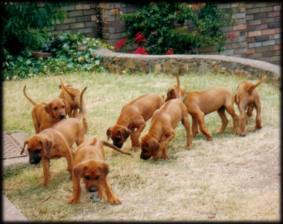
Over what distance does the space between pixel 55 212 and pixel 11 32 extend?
215cm

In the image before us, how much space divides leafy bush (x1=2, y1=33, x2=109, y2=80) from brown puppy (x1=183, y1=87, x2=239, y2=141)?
4.80m

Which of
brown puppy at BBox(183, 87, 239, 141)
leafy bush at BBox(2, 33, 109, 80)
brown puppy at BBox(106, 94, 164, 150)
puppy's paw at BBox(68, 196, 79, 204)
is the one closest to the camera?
puppy's paw at BBox(68, 196, 79, 204)

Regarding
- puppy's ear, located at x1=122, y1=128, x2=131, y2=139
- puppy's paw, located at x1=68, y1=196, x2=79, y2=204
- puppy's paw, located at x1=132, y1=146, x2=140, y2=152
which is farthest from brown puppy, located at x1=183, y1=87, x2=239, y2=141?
puppy's paw, located at x1=68, y1=196, x2=79, y2=204

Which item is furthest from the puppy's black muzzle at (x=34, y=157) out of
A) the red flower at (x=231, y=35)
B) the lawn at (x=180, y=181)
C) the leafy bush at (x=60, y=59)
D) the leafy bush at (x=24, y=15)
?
the red flower at (x=231, y=35)

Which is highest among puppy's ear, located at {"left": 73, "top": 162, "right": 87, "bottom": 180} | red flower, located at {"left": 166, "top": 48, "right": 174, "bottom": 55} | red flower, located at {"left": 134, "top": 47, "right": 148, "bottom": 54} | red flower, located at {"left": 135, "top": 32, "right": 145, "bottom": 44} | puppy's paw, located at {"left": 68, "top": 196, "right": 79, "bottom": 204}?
red flower, located at {"left": 135, "top": 32, "right": 145, "bottom": 44}

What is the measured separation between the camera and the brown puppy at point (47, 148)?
6.89 metres

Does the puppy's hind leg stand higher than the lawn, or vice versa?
the puppy's hind leg

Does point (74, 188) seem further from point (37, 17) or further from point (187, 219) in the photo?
point (37, 17)

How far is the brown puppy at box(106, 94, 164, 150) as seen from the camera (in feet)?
25.6

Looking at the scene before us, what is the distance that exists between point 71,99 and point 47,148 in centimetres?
240

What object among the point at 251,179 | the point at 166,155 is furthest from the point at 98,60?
the point at 251,179

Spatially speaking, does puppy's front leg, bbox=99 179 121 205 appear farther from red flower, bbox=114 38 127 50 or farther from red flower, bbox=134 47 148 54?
red flower, bbox=114 38 127 50

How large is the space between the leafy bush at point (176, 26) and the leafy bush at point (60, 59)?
3.30ft

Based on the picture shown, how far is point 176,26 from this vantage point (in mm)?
14719
